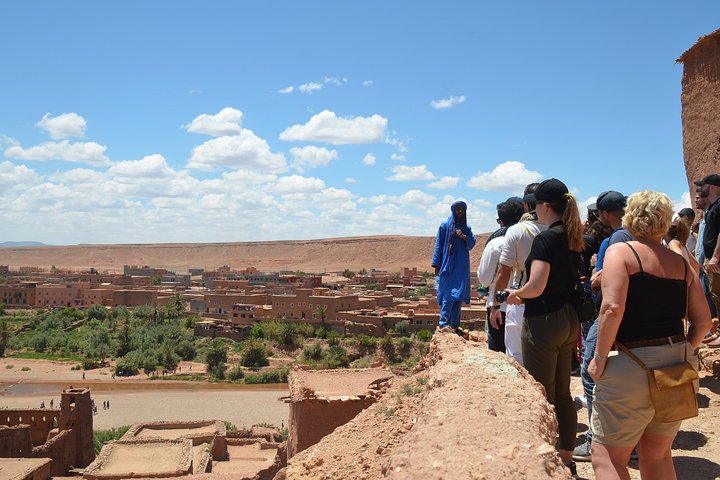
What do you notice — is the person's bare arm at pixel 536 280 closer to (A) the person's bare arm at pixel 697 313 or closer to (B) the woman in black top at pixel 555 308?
(B) the woman in black top at pixel 555 308

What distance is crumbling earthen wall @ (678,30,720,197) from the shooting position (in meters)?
10.7

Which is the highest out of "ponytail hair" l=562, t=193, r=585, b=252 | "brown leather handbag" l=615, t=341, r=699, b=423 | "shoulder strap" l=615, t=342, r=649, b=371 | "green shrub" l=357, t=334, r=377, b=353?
"ponytail hair" l=562, t=193, r=585, b=252

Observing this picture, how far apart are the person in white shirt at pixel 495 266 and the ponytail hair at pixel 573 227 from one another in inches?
30.8

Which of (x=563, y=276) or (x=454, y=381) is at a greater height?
(x=563, y=276)

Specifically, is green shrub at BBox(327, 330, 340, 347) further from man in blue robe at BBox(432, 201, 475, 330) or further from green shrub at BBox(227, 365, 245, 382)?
man in blue robe at BBox(432, 201, 475, 330)

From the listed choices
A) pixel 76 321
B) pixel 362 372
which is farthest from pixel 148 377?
pixel 362 372

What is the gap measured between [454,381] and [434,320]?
29087 millimetres

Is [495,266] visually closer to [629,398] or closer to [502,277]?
[502,277]

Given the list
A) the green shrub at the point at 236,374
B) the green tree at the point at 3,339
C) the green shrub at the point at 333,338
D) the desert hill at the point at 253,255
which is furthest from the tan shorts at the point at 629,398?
the desert hill at the point at 253,255

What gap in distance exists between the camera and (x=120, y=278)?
57125 mm

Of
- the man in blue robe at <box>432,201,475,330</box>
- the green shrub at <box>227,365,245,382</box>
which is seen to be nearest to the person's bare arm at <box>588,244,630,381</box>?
the man in blue robe at <box>432,201,475,330</box>

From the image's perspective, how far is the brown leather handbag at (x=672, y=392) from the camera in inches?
109

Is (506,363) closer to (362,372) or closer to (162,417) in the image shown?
(362,372)

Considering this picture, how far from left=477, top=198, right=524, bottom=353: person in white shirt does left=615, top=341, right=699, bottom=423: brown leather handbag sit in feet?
5.36
